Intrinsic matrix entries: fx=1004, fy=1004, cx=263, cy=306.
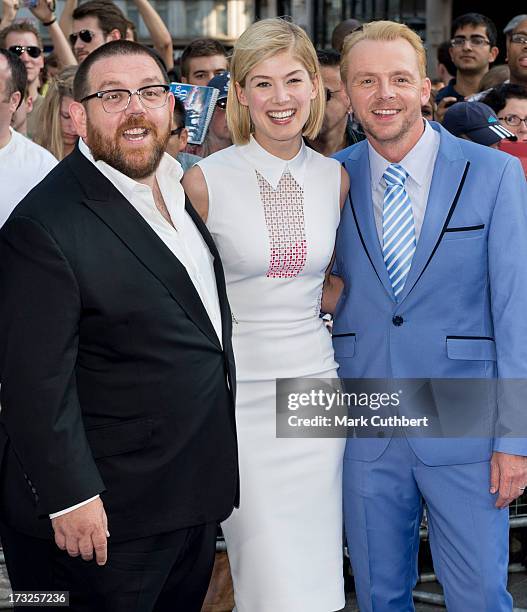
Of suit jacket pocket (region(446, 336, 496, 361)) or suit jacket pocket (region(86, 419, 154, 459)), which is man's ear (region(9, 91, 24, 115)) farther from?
suit jacket pocket (region(446, 336, 496, 361))

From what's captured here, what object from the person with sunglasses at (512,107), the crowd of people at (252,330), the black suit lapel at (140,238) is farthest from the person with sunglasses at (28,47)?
the black suit lapel at (140,238)

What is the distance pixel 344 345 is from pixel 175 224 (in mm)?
848

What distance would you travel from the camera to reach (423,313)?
3.32 m

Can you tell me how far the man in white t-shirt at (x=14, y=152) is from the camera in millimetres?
3873

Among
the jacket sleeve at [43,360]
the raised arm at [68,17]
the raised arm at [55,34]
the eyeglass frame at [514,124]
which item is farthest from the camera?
the raised arm at [68,17]

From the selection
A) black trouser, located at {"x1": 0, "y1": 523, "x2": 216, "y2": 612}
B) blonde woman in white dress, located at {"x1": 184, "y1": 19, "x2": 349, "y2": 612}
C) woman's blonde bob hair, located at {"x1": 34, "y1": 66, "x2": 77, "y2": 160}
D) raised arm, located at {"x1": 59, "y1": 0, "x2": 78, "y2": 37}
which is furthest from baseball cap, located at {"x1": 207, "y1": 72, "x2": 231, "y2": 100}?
black trouser, located at {"x1": 0, "y1": 523, "x2": 216, "y2": 612}

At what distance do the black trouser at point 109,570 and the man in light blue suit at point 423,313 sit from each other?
81 centimetres

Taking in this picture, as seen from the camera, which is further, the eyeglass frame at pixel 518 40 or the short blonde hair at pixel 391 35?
the eyeglass frame at pixel 518 40

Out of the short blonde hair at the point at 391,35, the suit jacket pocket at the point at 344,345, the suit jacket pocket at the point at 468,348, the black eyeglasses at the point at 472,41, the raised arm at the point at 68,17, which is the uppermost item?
the raised arm at the point at 68,17

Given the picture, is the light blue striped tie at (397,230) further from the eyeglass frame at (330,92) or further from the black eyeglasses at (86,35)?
the black eyeglasses at (86,35)

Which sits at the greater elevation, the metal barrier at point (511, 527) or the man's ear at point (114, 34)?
the man's ear at point (114, 34)

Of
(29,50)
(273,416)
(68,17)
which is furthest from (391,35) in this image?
(68,17)

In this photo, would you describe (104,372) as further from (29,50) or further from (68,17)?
(68,17)

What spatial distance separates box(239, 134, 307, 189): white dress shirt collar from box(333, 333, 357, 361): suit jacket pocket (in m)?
0.56
